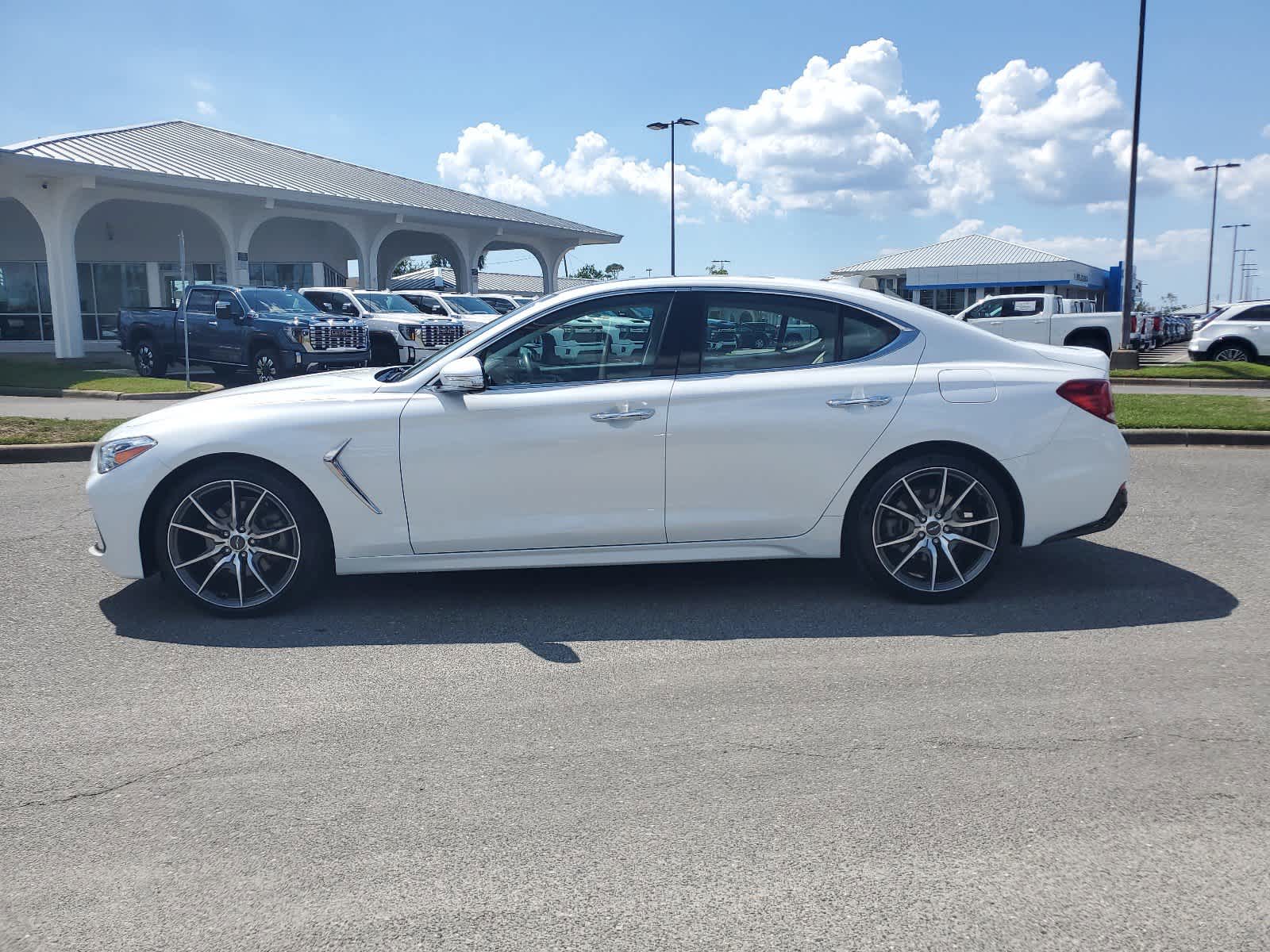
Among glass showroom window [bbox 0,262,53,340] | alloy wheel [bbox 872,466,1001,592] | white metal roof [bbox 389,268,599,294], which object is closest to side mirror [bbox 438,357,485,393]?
alloy wheel [bbox 872,466,1001,592]

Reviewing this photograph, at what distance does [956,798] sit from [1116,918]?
662mm

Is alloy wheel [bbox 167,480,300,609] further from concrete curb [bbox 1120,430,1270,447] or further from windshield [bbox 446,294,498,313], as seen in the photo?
windshield [bbox 446,294,498,313]

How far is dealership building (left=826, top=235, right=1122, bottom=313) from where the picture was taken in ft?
185

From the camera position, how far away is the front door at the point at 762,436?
5.11m

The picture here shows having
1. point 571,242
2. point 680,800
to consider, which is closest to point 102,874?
point 680,800

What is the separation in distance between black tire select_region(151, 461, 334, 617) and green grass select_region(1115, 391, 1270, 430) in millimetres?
8864

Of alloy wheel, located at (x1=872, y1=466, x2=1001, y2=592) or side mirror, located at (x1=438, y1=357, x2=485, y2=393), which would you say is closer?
side mirror, located at (x1=438, y1=357, x2=485, y2=393)

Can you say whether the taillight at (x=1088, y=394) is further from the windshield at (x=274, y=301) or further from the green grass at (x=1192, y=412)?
A: the windshield at (x=274, y=301)

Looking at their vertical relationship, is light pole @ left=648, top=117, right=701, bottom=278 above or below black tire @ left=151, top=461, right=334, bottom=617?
above

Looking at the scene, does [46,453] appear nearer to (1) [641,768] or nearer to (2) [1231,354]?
(1) [641,768]

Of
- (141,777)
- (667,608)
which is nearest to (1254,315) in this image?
(667,608)

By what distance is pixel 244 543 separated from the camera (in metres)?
5.17

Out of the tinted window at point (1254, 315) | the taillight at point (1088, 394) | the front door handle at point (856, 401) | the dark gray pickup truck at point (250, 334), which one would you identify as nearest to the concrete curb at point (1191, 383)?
the tinted window at point (1254, 315)

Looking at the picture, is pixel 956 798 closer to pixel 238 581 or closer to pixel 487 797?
pixel 487 797
